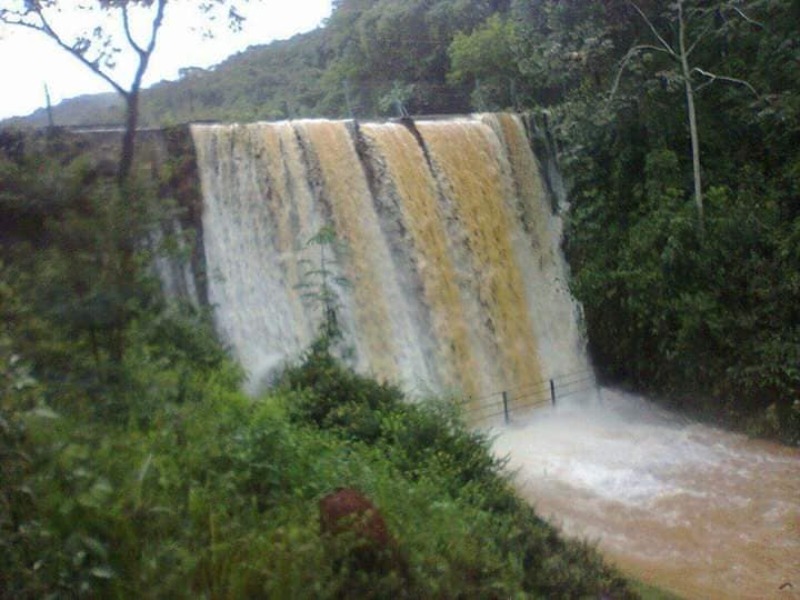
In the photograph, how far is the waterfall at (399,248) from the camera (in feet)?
37.3

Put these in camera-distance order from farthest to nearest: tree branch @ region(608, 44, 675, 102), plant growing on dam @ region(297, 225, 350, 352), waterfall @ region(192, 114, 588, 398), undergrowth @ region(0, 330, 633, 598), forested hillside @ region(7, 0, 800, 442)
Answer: tree branch @ region(608, 44, 675, 102) → forested hillside @ region(7, 0, 800, 442) → waterfall @ region(192, 114, 588, 398) → plant growing on dam @ region(297, 225, 350, 352) → undergrowth @ region(0, 330, 633, 598)

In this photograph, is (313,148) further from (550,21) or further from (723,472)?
(723,472)

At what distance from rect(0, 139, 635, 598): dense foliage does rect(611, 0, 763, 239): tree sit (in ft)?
25.4

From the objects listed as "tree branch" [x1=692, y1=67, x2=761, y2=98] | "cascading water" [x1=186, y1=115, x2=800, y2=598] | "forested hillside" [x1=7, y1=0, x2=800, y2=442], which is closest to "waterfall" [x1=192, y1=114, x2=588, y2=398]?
"cascading water" [x1=186, y1=115, x2=800, y2=598]

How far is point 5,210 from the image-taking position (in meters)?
8.48

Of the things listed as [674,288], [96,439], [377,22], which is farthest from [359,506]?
[377,22]

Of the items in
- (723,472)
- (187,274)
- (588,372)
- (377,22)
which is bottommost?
(723,472)

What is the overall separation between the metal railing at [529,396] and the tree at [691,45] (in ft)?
10.5

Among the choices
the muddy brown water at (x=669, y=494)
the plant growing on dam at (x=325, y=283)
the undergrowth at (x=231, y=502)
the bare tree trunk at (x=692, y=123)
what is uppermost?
the bare tree trunk at (x=692, y=123)

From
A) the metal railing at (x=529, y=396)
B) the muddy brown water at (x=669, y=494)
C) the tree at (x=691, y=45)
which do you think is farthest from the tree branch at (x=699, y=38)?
the muddy brown water at (x=669, y=494)

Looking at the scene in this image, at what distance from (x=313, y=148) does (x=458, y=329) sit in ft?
11.5

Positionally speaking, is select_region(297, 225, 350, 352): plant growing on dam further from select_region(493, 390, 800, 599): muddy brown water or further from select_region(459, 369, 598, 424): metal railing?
select_region(493, 390, 800, 599): muddy brown water

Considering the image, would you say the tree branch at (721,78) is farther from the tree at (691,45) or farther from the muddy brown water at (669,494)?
the muddy brown water at (669,494)

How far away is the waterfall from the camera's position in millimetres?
11375
